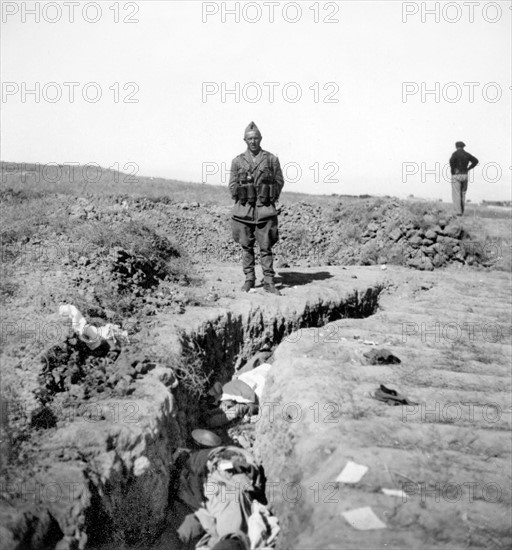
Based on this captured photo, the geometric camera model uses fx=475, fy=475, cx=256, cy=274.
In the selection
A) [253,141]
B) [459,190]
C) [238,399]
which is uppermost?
[253,141]

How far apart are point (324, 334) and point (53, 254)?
345cm

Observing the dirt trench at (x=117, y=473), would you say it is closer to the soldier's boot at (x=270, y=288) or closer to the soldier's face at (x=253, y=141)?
the soldier's boot at (x=270, y=288)

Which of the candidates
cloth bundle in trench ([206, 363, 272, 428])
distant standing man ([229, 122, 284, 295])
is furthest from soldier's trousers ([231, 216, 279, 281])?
cloth bundle in trench ([206, 363, 272, 428])

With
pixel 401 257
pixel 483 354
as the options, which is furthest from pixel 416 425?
pixel 401 257

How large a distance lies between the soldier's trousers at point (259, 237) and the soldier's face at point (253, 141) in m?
0.92

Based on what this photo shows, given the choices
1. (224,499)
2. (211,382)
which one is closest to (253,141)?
(211,382)

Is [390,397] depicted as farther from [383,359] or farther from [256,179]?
[256,179]

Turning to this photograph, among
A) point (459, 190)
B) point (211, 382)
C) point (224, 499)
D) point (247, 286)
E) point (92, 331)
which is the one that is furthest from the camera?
point (459, 190)

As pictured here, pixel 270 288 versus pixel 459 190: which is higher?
pixel 459 190

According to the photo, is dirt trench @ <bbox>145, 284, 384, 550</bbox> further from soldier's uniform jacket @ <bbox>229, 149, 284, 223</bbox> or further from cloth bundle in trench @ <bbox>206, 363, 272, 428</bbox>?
soldier's uniform jacket @ <bbox>229, 149, 284, 223</bbox>

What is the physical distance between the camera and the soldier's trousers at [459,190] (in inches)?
412

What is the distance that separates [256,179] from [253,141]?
0.48m

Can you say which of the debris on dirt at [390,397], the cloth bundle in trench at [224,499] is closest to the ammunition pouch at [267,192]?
the debris on dirt at [390,397]

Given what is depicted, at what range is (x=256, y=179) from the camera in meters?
6.20
